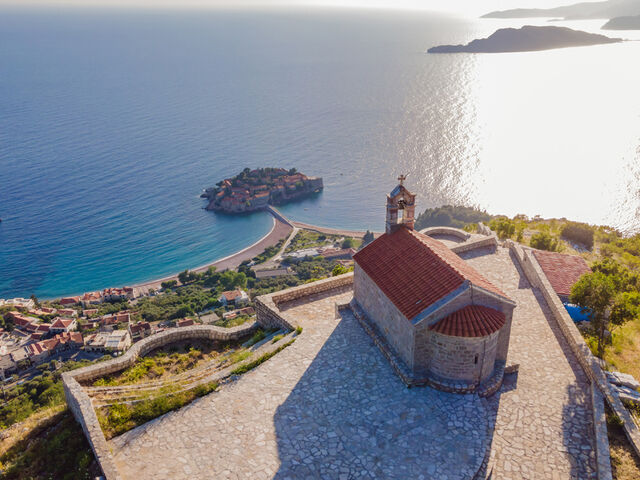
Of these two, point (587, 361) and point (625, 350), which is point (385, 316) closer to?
point (587, 361)

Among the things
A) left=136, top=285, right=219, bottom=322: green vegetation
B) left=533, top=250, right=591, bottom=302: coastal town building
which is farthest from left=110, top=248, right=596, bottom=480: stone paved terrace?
left=136, top=285, right=219, bottom=322: green vegetation

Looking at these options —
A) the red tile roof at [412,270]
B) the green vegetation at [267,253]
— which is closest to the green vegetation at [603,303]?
the red tile roof at [412,270]

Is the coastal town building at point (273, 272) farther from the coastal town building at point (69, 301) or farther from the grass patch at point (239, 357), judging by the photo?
the grass patch at point (239, 357)

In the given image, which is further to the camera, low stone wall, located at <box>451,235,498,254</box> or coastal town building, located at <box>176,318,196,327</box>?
coastal town building, located at <box>176,318,196,327</box>

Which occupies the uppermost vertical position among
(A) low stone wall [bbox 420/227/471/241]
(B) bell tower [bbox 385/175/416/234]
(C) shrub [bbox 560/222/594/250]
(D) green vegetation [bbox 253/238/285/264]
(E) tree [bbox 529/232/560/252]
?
(B) bell tower [bbox 385/175/416/234]

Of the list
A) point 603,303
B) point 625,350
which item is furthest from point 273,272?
point 603,303

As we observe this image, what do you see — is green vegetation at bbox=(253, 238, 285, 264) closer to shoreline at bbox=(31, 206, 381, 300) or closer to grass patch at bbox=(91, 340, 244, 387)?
shoreline at bbox=(31, 206, 381, 300)
